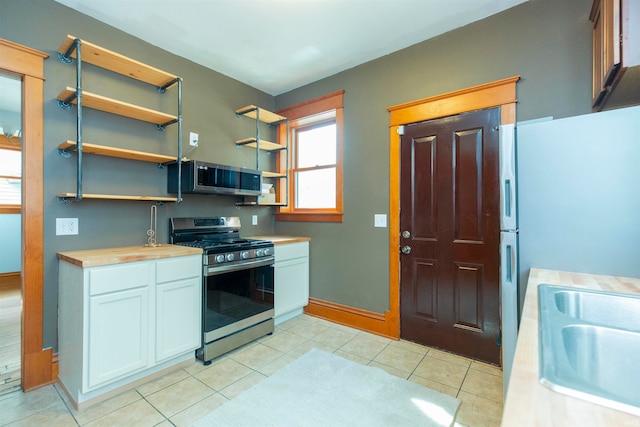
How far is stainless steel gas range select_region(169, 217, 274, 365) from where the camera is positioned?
2303 millimetres

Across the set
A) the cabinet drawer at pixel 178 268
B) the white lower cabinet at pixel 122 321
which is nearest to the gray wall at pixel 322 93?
the white lower cabinet at pixel 122 321

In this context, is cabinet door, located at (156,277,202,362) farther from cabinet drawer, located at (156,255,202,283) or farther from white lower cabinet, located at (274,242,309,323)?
white lower cabinet, located at (274,242,309,323)

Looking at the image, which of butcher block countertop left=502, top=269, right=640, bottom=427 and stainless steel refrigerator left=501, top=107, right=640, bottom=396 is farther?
stainless steel refrigerator left=501, top=107, right=640, bottom=396

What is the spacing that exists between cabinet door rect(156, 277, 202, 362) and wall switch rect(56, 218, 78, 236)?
0.80 metres

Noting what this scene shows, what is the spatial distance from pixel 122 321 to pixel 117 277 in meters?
0.29

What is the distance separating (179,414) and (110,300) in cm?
A: 80

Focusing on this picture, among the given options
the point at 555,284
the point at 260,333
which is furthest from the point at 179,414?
the point at 555,284

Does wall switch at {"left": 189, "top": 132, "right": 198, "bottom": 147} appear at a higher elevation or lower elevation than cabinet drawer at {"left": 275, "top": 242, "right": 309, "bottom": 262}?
higher

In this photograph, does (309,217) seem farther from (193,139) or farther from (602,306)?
(602,306)

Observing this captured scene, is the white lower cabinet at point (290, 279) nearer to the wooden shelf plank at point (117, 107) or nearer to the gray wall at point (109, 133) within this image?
the gray wall at point (109, 133)

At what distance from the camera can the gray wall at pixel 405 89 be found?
2016 millimetres

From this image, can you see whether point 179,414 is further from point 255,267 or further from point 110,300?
point 255,267

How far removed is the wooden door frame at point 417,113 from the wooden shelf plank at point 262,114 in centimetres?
134

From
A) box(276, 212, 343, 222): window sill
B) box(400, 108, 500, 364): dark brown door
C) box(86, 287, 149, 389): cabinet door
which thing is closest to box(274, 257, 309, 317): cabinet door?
box(276, 212, 343, 222): window sill
